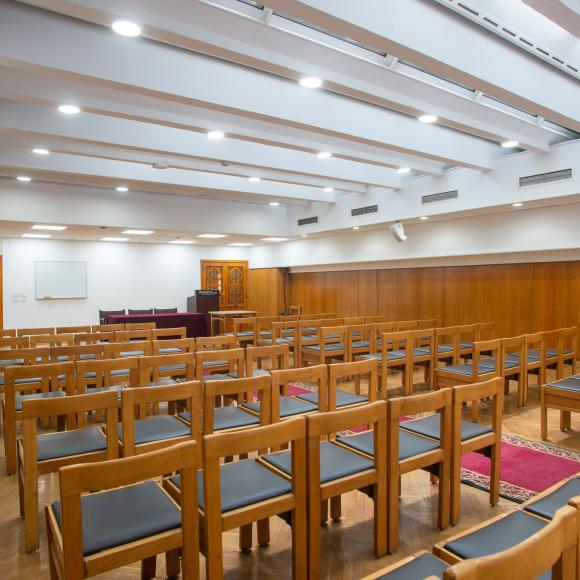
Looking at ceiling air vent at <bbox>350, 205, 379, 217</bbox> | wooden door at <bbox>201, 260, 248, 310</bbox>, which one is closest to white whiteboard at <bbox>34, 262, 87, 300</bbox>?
wooden door at <bbox>201, 260, 248, 310</bbox>

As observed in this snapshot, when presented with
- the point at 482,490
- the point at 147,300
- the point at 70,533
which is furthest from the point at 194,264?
the point at 70,533

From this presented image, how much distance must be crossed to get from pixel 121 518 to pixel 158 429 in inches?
43.7

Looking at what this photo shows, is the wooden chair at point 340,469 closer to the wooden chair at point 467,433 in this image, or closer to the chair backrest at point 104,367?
the wooden chair at point 467,433

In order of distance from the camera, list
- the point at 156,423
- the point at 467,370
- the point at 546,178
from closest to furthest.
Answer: the point at 156,423 < the point at 467,370 < the point at 546,178

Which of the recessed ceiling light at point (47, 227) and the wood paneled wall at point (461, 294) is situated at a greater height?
the recessed ceiling light at point (47, 227)

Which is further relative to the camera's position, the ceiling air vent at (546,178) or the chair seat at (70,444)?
the ceiling air vent at (546,178)

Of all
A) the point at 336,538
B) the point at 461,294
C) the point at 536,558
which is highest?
the point at 461,294

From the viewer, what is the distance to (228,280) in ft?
45.8

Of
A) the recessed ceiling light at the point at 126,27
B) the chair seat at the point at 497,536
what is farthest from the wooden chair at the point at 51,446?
the recessed ceiling light at the point at 126,27

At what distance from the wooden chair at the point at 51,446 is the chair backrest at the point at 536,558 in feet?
6.21

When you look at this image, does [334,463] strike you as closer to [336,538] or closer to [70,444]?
[336,538]

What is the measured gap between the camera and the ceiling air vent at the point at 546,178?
19.9ft

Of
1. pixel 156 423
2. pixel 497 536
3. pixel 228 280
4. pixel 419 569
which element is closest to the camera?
pixel 419 569

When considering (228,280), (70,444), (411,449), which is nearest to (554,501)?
(411,449)
